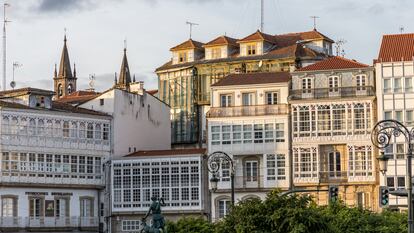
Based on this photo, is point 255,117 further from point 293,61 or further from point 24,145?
point 24,145

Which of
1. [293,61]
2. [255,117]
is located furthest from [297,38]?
[255,117]

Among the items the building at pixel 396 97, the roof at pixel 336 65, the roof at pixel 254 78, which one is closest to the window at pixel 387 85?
the building at pixel 396 97

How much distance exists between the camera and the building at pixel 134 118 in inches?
3846

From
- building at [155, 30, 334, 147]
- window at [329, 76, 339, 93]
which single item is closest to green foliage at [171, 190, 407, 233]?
window at [329, 76, 339, 93]

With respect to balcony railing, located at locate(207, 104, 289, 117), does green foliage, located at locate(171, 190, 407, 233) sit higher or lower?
lower

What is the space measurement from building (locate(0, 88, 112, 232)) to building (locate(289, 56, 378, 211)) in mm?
17037

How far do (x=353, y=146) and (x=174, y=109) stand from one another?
2409 cm

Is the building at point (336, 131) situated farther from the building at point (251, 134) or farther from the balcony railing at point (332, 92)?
the building at point (251, 134)

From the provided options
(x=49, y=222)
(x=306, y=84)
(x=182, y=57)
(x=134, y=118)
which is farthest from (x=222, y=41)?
(x=49, y=222)

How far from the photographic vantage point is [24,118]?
9125cm

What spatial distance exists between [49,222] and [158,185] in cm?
915

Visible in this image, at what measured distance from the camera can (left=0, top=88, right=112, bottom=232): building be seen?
295 feet

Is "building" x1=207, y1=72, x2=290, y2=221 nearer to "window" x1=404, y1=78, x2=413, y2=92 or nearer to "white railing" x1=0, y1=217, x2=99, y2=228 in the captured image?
"window" x1=404, y1=78, x2=413, y2=92

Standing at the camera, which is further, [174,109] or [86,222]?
[174,109]
